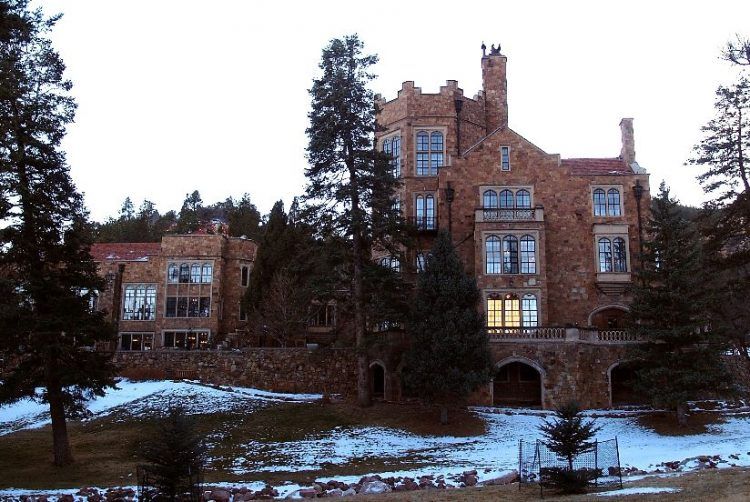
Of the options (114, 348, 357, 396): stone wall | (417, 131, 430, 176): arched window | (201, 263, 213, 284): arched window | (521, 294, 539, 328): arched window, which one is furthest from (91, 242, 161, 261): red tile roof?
(521, 294, 539, 328): arched window

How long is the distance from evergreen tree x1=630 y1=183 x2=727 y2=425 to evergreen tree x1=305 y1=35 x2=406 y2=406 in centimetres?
1067

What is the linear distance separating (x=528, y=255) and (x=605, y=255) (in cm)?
439

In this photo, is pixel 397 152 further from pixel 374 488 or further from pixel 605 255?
pixel 374 488

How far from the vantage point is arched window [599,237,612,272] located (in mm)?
36312

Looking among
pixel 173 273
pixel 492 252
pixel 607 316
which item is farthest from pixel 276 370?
pixel 607 316

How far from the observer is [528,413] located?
29.4 m

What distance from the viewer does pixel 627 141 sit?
39.0 m

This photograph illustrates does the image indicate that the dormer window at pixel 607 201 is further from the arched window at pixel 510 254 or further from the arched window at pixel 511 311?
the arched window at pixel 511 311

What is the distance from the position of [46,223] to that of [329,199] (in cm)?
1205

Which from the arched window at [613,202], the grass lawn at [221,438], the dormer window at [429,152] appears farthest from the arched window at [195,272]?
the arched window at [613,202]

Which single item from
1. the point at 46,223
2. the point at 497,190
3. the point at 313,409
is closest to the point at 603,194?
the point at 497,190

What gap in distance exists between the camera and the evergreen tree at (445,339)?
27469mm

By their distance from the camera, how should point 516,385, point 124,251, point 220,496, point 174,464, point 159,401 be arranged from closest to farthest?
point 174,464, point 220,496, point 159,401, point 516,385, point 124,251

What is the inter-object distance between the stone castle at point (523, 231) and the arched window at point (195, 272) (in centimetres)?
974
